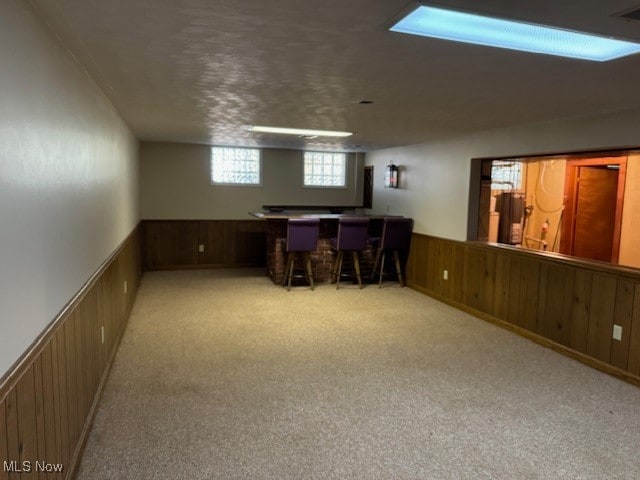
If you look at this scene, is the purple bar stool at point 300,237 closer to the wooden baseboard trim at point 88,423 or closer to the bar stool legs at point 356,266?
the bar stool legs at point 356,266

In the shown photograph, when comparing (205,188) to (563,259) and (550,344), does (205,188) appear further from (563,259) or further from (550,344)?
(550,344)

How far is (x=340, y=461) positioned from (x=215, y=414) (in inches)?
34.9

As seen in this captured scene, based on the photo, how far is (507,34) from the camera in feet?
6.44

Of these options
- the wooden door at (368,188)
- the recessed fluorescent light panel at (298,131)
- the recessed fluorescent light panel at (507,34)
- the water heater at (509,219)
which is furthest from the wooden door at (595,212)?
the recessed fluorescent light panel at (507,34)

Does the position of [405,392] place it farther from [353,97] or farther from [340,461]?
[353,97]

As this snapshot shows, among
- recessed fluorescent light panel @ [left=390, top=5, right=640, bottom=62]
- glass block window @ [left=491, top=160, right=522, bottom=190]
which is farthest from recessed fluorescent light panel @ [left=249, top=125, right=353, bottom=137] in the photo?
recessed fluorescent light panel @ [left=390, top=5, right=640, bottom=62]

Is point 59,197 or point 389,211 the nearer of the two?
point 59,197

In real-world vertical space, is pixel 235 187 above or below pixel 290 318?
above

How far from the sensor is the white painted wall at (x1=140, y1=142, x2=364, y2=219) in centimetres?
731

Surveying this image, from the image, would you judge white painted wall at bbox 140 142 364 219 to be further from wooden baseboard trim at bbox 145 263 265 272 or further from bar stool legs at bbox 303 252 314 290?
bar stool legs at bbox 303 252 314 290

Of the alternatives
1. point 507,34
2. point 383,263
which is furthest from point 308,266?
point 507,34

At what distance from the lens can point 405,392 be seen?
10.4 ft

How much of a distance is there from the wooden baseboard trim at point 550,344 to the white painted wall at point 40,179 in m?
3.90

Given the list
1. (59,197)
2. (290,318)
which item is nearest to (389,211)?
(290,318)
